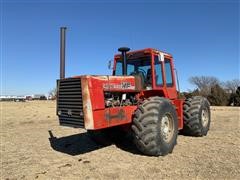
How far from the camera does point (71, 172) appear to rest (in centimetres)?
687

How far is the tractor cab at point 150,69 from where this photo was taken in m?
9.54

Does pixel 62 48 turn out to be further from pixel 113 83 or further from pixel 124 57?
pixel 113 83

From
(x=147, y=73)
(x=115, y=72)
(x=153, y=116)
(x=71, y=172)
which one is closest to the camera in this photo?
(x=71, y=172)

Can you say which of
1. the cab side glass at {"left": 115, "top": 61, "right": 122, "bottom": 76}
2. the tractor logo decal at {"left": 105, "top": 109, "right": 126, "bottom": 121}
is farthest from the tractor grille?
the cab side glass at {"left": 115, "top": 61, "right": 122, "bottom": 76}

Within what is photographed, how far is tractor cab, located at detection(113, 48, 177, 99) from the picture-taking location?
9.54m

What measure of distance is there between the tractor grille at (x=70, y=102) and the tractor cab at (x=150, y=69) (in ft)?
7.34

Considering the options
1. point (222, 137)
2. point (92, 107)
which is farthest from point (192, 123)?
point (92, 107)

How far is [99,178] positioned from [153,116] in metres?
2.15

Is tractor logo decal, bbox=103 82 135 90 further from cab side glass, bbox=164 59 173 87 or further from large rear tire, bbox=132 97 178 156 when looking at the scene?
cab side glass, bbox=164 59 173 87

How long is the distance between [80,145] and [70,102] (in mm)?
2551

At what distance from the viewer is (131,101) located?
906 cm

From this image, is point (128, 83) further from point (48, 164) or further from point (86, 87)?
point (48, 164)

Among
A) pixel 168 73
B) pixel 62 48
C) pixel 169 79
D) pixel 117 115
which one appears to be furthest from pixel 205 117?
pixel 62 48

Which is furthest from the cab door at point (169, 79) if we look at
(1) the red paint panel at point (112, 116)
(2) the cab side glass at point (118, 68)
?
(1) the red paint panel at point (112, 116)
